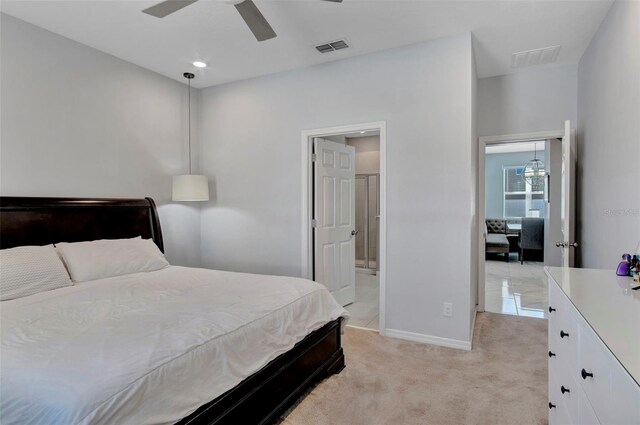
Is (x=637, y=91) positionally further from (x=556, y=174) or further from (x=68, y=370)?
(x=556, y=174)

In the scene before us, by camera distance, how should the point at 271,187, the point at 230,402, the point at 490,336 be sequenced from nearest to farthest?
the point at 230,402 < the point at 490,336 < the point at 271,187

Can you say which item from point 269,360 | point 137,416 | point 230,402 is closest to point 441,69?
point 269,360

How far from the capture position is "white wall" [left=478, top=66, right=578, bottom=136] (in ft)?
12.2

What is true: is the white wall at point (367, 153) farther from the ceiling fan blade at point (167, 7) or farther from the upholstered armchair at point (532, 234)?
the ceiling fan blade at point (167, 7)

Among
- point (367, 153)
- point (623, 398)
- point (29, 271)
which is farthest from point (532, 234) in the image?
point (29, 271)

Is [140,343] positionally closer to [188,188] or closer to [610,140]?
[188,188]

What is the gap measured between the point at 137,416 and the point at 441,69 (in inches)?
128

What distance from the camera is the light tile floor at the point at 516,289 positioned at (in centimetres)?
430

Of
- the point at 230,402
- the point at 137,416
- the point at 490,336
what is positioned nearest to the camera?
the point at 137,416

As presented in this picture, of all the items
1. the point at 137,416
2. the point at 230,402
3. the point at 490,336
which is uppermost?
the point at 137,416

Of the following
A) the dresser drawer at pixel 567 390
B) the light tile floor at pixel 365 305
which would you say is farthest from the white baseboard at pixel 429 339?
the dresser drawer at pixel 567 390

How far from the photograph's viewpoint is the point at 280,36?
122 inches

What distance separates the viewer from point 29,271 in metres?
2.36

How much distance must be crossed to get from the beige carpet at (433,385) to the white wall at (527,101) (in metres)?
2.24
